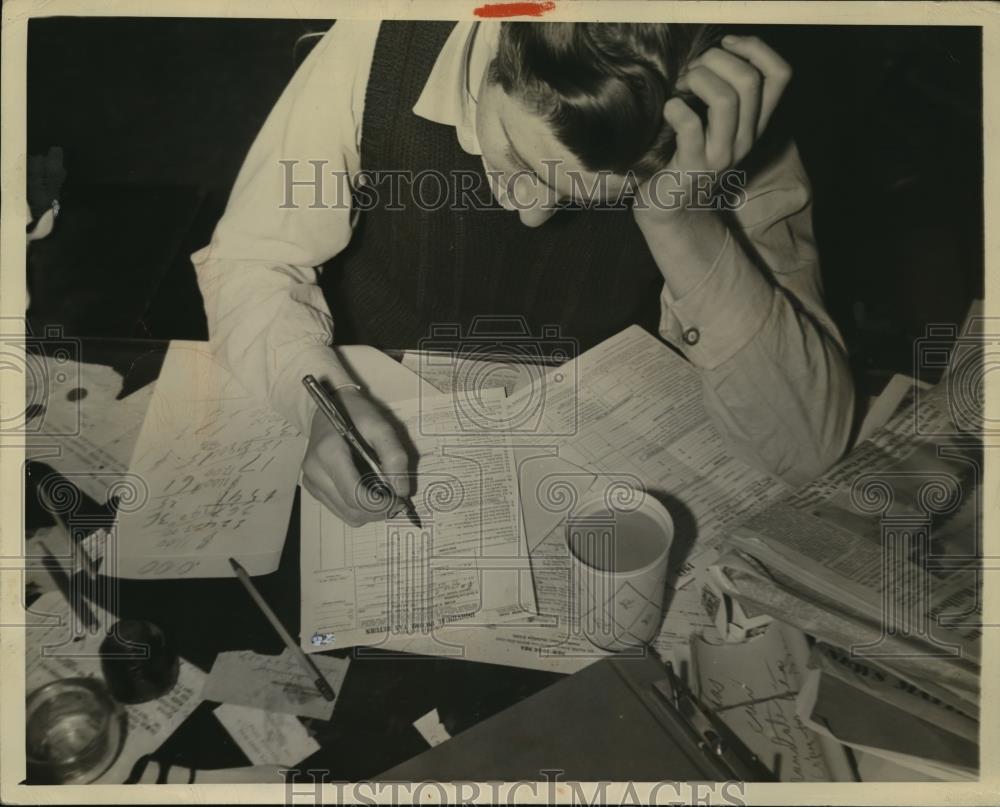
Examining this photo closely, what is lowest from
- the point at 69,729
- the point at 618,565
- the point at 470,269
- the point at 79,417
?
the point at 69,729

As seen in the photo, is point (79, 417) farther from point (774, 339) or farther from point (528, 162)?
point (774, 339)

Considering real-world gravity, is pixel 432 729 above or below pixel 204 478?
below

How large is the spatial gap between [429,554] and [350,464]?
10cm

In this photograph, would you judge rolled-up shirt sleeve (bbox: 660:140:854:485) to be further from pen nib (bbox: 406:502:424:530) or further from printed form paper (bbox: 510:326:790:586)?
pen nib (bbox: 406:502:424:530)

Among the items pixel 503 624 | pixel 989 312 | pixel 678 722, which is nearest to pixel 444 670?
pixel 503 624

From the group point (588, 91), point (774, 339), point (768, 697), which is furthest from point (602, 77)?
Result: point (768, 697)

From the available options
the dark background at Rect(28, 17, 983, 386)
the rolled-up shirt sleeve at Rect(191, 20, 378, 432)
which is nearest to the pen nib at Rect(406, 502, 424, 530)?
the rolled-up shirt sleeve at Rect(191, 20, 378, 432)

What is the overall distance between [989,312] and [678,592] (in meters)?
0.36

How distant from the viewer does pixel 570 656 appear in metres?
0.57

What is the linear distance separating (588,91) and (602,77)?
15mm

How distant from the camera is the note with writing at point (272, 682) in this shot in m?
0.55

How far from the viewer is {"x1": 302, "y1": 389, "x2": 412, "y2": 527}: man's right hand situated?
0.58m

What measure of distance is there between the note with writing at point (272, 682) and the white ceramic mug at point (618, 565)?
0.63 ft

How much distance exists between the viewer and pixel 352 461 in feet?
1.92
